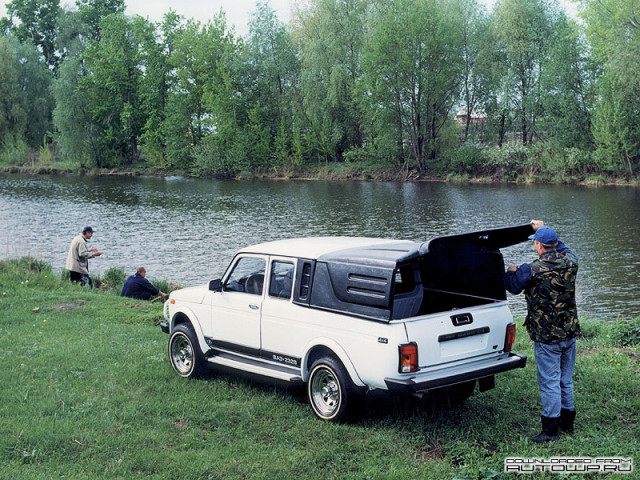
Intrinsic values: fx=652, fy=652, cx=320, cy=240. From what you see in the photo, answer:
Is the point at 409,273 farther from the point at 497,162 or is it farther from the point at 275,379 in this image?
the point at 497,162

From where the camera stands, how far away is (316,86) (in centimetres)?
6625

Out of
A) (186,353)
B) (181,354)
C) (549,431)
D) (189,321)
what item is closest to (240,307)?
(189,321)

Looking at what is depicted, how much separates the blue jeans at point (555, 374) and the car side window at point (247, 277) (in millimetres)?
3443

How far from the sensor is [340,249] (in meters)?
7.62

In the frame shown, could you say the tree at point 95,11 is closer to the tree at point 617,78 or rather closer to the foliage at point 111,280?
the tree at point 617,78

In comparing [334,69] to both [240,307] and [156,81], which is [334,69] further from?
[240,307]

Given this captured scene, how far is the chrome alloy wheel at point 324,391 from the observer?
709 centimetres

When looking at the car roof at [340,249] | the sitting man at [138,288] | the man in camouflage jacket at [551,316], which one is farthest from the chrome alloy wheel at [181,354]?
the sitting man at [138,288]

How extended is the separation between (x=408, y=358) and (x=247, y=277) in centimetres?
280

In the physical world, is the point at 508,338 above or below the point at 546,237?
below

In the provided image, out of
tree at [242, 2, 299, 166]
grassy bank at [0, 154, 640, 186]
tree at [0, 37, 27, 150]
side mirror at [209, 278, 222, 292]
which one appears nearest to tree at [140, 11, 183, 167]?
grassy bank at [0, 154, 640, 186]

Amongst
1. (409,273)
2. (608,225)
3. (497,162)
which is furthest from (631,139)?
(409,273)

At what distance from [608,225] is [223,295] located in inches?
1076

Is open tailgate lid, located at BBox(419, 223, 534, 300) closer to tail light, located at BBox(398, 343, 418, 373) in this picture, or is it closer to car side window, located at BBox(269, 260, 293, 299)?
tail light, located at BBox(398, 343, 418, 373)
